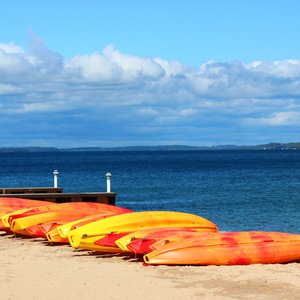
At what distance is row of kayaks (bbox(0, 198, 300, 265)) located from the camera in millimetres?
13828

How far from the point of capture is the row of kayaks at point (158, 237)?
13828 millimetres

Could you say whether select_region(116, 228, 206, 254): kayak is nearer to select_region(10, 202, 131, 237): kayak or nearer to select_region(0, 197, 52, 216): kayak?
select_region(10, 202, 131, 237): kayak

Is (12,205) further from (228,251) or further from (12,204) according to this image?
(228,251)

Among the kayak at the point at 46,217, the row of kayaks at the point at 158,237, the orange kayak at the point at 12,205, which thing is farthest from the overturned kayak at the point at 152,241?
the orange kayak at the point at 12,205

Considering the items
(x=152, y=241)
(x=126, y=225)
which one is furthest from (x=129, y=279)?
(x=126, y=225)

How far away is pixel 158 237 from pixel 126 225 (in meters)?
1.73

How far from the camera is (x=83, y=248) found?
605 inches

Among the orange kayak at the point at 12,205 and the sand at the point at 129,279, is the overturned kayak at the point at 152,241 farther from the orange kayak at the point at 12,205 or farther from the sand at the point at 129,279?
the orange kayak at the point at 12,205

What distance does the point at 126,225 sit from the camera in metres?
16.1

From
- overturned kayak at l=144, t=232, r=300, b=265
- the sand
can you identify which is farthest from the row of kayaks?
the sand

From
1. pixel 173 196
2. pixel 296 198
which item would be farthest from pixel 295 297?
pixel 173 196

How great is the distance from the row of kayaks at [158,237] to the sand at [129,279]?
26 cm

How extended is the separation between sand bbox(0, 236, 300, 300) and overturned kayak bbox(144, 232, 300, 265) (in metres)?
0.22

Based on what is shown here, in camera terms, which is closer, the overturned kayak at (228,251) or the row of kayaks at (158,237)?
the overturned kayak at (228,251)
